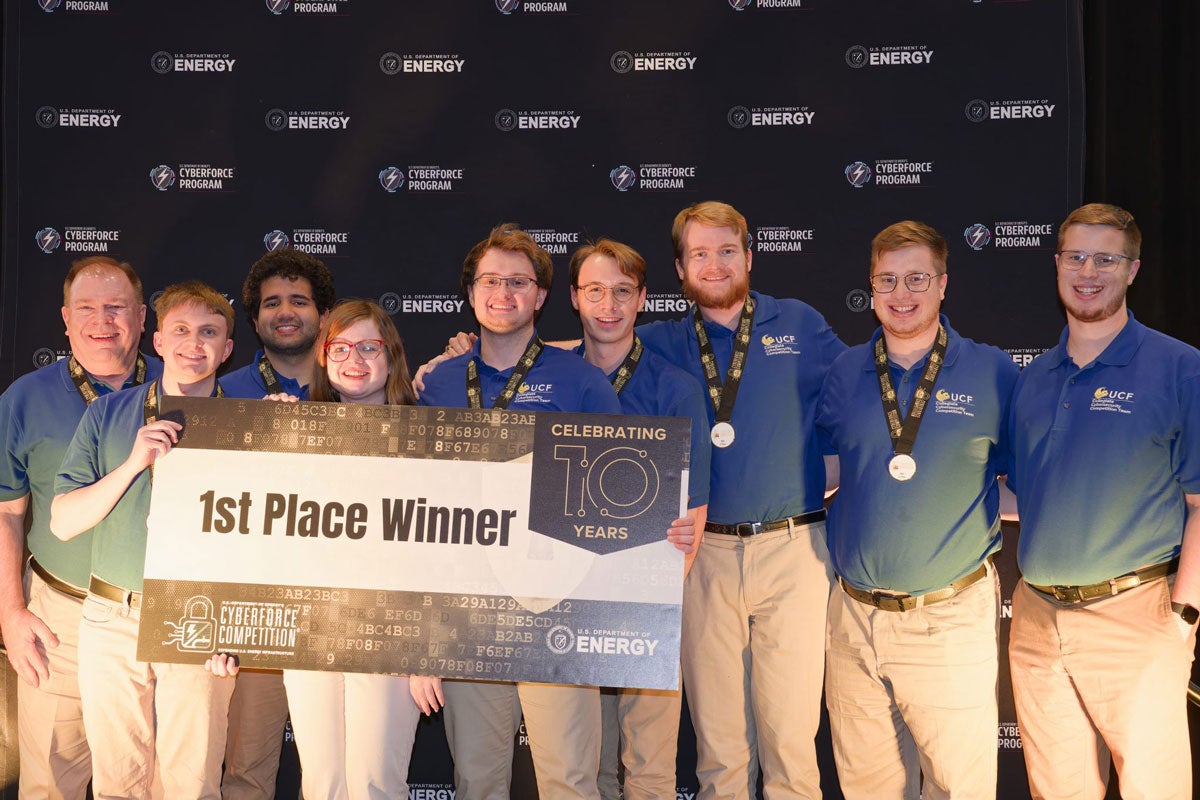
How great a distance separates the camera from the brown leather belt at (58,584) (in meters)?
3.46

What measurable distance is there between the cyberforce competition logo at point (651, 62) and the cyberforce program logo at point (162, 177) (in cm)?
207

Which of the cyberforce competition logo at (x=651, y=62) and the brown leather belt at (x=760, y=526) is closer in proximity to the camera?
the brown leather belt at (x=760, y=526)

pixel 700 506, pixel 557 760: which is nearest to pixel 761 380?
pixel 700 506

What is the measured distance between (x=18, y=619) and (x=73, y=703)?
0.35 meters

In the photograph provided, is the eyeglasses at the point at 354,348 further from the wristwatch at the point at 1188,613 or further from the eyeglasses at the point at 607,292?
the wristwatch at the point at 1188,613

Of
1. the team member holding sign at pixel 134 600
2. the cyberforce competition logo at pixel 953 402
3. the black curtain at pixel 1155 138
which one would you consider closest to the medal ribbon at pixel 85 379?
the team member holding sign at pixel 134 600

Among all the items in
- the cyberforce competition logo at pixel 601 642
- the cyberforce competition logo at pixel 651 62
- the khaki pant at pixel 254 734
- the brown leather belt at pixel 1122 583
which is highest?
the cyberforce competition logo at pixel 651 62

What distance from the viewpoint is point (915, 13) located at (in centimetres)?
429

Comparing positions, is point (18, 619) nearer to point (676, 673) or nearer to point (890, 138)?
point (676, 673)

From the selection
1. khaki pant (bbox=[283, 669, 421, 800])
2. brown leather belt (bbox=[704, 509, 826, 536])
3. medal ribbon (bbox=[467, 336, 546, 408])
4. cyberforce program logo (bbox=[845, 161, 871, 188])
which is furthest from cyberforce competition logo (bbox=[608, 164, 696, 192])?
khaki pant (bbox=[283, 669, 421, 800])

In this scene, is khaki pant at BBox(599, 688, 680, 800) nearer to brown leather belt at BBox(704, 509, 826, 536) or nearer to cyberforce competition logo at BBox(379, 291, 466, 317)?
brown leather belt at BBox(704, 509, 826, 536)

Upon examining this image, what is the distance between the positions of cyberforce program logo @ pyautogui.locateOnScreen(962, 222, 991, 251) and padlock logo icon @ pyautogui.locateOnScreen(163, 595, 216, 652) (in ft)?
11.0

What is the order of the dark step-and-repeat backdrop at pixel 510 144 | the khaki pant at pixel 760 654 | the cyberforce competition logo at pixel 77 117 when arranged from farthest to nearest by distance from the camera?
the cyberforce competition logo at pixel 77 117 → the dark step-and-repeat backdrop at pixel 510 144 → the khaki pant at pixel 760 654

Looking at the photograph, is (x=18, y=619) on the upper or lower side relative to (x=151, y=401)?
lower
